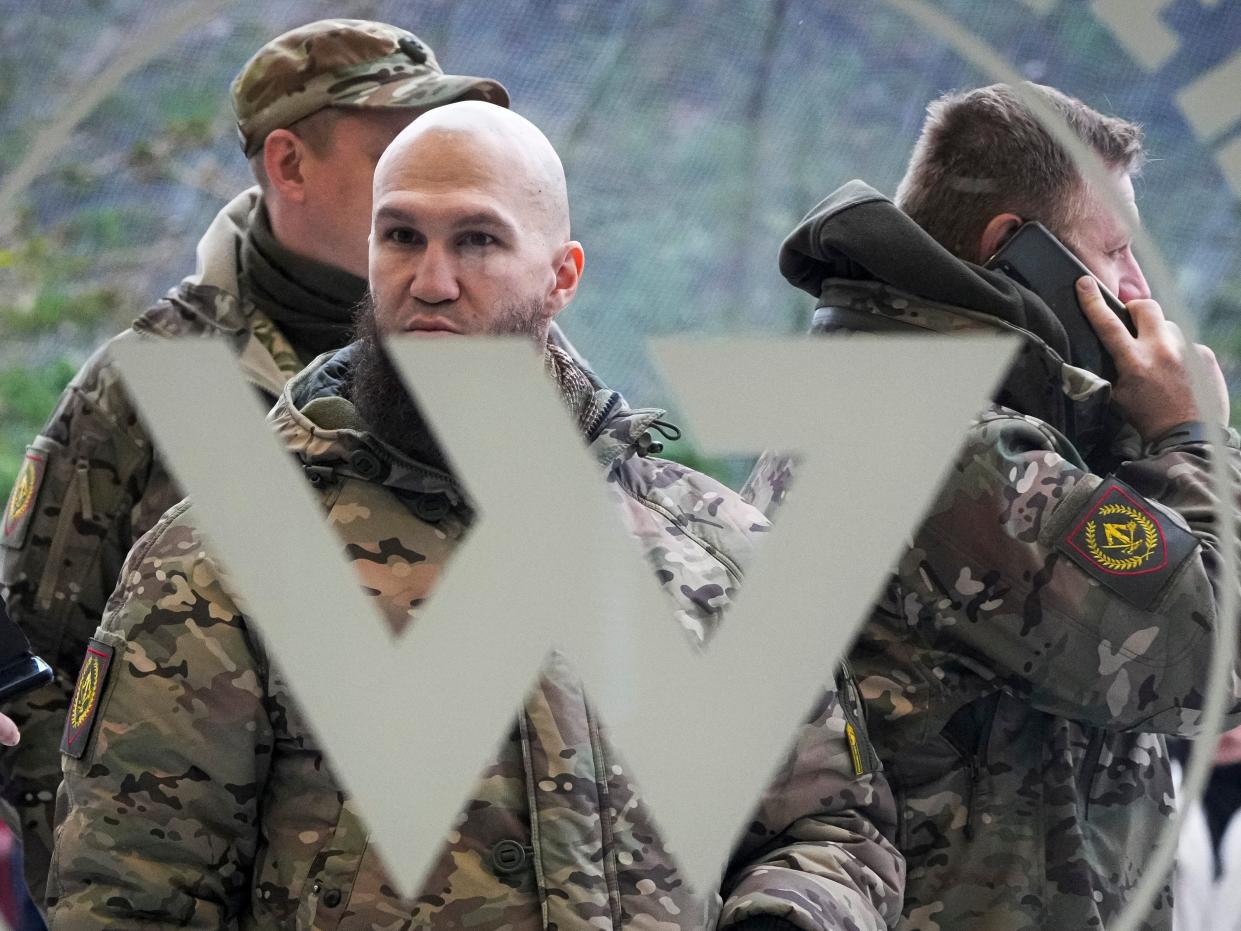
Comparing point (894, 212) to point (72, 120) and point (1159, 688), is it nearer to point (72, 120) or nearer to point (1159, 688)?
point (1159, 688)

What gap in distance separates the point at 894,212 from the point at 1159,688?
46 cm

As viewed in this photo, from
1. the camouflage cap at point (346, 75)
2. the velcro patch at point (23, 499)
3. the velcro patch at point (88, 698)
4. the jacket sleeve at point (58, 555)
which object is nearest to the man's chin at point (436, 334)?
the camouflage cap at point (346, 75)

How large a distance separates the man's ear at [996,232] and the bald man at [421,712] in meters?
0.33

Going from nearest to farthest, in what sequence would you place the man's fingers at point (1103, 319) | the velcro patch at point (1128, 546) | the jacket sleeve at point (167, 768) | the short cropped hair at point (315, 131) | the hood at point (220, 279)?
the jacket sleeve at point (167, 768)
the velcro patch at point (1128, 546)
the man's fingers at point (1103, 319)
the hood at point (220, 279)
the short cropped hair at point (315, 131)

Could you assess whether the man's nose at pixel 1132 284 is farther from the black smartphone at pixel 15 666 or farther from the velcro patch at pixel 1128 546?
the black smartphone at pixel 15 666

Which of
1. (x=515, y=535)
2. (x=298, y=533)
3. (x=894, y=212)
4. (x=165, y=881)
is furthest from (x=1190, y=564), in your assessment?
(x=165, y=881)

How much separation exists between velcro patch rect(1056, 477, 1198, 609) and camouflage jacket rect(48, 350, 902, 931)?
25 cm

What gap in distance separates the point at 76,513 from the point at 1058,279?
1.03 metres

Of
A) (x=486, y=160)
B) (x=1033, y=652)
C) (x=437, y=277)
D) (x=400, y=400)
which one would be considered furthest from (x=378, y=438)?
(x=1033, y=652)

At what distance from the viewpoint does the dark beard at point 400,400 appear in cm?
147

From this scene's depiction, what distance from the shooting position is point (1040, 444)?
1560 mm

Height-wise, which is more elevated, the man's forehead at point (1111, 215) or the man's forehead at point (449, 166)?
the man's forehead at point (1111, 215)

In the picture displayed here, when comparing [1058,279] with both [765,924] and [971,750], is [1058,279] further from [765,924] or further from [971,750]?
[765,924]

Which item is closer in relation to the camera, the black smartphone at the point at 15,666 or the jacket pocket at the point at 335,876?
the jacket pocket at the point at 335,876
